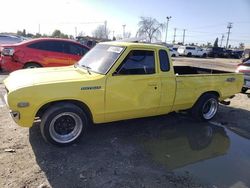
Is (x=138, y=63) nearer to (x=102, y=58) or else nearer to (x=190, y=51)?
(x=102, y=58)

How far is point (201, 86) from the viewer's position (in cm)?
608

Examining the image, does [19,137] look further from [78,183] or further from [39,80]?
[78,183]

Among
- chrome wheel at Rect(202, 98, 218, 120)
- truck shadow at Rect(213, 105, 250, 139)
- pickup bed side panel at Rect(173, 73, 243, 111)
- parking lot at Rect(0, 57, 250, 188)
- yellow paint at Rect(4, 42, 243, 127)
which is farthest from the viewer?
chrome wheel at Rect(202, 98, 218, 120)

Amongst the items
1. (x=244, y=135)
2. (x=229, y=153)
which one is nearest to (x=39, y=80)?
(x=229, y=153)

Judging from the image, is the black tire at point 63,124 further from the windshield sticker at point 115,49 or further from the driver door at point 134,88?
the windshield sticker at point 115,49

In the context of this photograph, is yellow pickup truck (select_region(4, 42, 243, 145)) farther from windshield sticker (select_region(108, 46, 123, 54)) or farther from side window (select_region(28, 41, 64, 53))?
side window (select_region(28, 41, 64, 53))

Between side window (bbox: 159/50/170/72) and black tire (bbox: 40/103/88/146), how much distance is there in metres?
1.92

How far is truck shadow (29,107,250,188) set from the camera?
371cm

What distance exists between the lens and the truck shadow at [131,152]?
3.71 meters

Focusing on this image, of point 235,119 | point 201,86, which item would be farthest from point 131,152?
point 235,119

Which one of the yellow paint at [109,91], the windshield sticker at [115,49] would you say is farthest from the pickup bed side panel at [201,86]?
the windshield sticker at [115,49]

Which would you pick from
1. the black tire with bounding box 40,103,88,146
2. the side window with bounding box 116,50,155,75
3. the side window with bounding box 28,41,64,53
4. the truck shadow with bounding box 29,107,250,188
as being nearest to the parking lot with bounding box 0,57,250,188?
the truck shadow with bounding box 29,107,250,188

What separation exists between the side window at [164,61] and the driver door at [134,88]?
18cm

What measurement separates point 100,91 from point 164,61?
166cm
